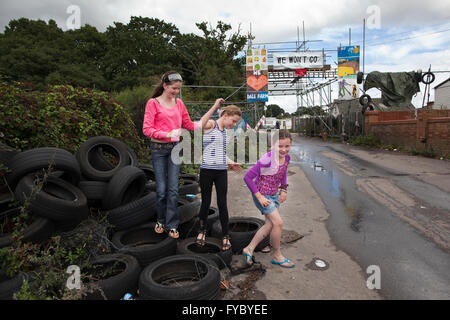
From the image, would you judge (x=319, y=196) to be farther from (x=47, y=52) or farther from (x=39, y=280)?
(x=47, y=52)

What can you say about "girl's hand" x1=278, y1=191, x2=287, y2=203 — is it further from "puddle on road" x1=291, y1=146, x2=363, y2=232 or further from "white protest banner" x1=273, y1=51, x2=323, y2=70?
"white protest banner" x1=273, y1=51, x2=323, y2=70

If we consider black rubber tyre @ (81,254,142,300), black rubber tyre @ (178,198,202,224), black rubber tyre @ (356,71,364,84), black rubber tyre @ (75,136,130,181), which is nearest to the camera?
black rubber tyre @ (81,254,142,300)

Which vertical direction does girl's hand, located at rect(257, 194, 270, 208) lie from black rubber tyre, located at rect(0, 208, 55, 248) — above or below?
above

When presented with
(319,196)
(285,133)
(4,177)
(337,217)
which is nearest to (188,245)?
(285,133)

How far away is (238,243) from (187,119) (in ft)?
5.86

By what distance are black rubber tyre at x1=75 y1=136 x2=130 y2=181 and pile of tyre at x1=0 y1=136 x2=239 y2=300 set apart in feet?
0.06

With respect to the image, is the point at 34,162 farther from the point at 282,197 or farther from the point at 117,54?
the point at 117,54

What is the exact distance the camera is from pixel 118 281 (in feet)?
8.89

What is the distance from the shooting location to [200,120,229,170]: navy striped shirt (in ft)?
10.9

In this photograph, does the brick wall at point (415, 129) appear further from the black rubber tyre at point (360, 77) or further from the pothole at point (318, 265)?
the pothole at point (318, 265)

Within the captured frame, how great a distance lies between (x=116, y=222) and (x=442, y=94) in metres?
42.0

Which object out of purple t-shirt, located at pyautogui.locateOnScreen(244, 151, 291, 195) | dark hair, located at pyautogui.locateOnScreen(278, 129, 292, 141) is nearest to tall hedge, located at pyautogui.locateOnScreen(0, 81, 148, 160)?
purple t-shirt, located at pyautogui.locateOnScreen(244, 151, 291, 195)

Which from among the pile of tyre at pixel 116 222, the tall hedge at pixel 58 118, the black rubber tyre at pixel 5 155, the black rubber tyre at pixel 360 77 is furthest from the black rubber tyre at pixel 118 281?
the black rubber tyre at pixel 360 77

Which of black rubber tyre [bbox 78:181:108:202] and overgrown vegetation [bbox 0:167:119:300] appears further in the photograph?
black rubber tyre [bbox 78:181:108:202]
